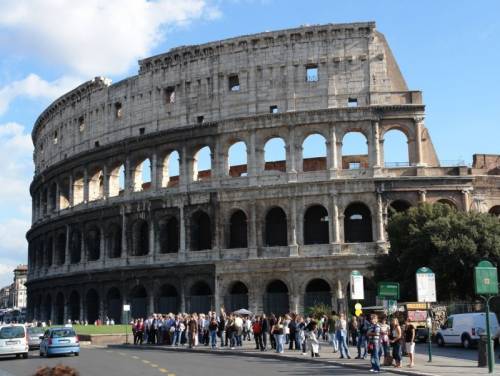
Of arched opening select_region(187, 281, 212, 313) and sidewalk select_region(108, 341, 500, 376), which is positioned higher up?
arched opening select_region(187, 281, 212, 313)

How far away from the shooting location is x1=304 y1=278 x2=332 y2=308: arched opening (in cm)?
3909

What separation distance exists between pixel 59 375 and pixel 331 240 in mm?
35668

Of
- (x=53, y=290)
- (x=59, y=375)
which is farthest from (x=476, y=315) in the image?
(x=53, y=290)

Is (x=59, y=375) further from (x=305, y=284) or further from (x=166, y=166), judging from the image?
(x=166, y=166)

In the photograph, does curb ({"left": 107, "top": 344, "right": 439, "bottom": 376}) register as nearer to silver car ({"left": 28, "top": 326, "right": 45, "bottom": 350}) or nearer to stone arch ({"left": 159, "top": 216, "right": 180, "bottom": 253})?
silver car ({"left": 28, "top": 326, "right": 45, "bottom": 350})

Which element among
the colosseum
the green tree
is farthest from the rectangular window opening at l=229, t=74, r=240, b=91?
the green tree

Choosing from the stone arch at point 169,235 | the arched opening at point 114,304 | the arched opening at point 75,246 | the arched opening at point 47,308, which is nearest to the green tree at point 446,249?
the stone arch at point 169,235

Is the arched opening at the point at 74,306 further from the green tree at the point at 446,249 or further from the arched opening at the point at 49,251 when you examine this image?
the green tree at the point at 446,249

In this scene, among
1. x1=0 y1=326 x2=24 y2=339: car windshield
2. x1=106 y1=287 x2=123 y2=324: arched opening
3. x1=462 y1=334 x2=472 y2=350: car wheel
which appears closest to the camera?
x1=0 y1=326 x2=24 y2=339: car windshield

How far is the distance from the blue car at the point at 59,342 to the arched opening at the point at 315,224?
1929 centimetres

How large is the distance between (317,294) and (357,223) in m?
4.77

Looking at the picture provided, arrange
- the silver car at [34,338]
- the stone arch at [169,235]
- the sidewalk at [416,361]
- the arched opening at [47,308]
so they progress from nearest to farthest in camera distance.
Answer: the sidewalk at [416,361], the silver car at [34,338], the stone arch at [169,235], the arched opening at [47,308]

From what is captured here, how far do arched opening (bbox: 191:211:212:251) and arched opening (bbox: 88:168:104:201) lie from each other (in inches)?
383

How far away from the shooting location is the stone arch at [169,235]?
4400cm
